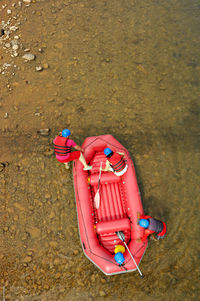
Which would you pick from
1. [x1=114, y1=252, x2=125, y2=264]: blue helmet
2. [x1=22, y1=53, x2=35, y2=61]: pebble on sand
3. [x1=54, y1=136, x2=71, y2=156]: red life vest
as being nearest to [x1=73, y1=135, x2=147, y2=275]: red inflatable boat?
[x1=114, y1=252, x2=125, y2=264]: blue helmet

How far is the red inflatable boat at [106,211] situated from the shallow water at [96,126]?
483 millimetres

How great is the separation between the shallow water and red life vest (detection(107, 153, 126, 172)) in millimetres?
925

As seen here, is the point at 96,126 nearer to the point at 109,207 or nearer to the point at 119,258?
the point at 109,207

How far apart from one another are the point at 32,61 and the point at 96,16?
2.10 meters

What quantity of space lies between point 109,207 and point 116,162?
2.77ft

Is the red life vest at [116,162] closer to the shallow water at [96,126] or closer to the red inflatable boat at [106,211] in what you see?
the red inflatable boat at [106,211]

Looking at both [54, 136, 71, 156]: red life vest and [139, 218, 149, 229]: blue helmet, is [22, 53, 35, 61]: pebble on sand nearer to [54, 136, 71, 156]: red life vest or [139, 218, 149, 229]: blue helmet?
[54, 136, 71, 156]: red life vest

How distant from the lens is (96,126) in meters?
4.62

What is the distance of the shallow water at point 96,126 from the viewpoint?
3.74 meters

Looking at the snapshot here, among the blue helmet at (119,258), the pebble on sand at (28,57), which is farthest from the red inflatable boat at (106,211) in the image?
the pebble on sand at (28,57)

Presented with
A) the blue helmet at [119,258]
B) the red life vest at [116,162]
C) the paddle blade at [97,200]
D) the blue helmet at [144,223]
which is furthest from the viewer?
the paddle blade at [97,200]

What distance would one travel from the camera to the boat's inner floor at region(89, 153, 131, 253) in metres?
3.57

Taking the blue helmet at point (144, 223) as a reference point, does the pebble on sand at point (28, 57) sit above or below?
above

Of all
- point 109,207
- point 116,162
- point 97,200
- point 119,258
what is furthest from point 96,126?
point 119,258
